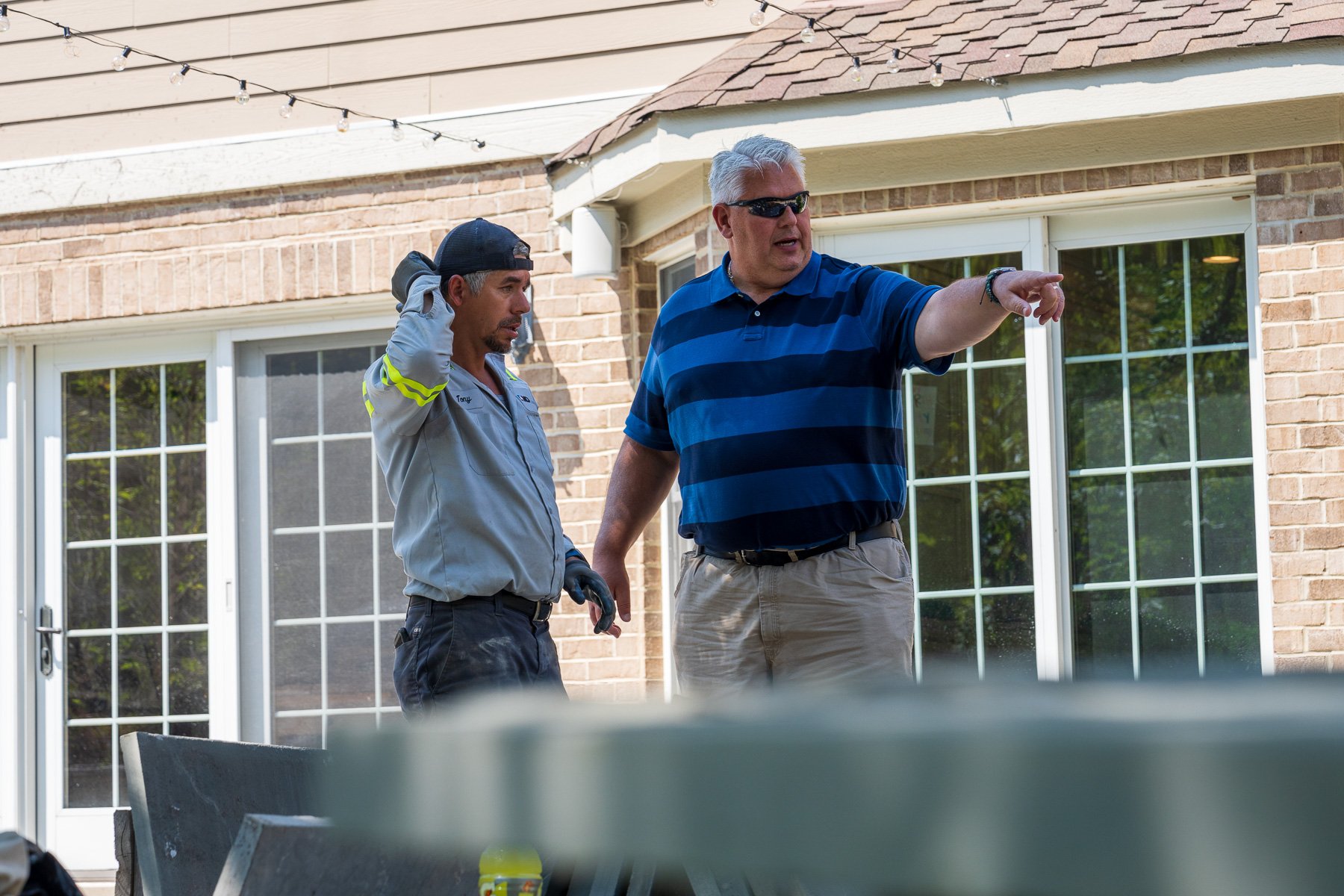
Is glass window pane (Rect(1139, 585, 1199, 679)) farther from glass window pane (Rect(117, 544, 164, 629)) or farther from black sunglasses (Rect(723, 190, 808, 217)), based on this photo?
glass window pane (Rect(117, 544, 164, 629))

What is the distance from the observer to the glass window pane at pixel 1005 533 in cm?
532

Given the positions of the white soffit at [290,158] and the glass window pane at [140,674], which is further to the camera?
the glass window pane at [140,674]

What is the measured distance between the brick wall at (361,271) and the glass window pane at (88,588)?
109 centimetres

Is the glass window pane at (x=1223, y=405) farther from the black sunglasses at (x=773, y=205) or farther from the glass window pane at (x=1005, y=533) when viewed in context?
the black sunglasses at (x=773, y=205)

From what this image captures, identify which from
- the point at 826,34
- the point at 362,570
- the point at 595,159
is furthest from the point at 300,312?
the point at 826,34

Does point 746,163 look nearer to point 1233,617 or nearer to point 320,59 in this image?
point 1233,617

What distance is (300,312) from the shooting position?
22.3 feet

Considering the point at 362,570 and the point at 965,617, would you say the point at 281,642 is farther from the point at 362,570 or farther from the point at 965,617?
the point at 965,617

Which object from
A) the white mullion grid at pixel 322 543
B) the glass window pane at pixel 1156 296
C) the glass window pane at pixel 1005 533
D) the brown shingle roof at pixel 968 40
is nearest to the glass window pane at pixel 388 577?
the white mullion grid at pixel 322 543

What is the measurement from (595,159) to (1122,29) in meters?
1.95

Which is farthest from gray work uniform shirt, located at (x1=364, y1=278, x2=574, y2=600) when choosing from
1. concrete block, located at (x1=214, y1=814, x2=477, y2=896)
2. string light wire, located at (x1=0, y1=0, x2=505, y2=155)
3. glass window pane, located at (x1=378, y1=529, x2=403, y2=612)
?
glass window pane, located at (x1=378, y1=529, x2=403, y2=612)

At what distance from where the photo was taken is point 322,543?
6.86m

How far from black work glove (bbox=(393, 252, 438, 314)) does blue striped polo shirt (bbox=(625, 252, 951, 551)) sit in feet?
1.97

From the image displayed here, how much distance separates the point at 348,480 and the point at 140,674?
1.35m
